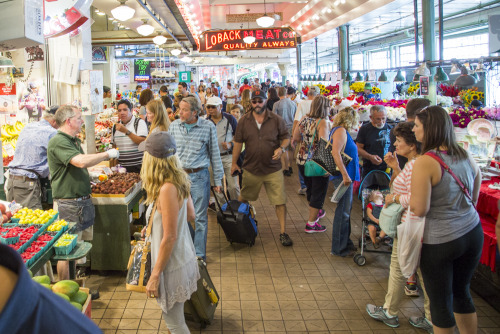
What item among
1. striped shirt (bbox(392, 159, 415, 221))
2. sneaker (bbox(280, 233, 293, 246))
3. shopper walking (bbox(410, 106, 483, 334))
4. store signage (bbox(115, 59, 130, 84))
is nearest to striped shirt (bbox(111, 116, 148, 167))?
sneaker (bbox(280, 233, 293, 246))

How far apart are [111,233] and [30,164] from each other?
1.20 metres

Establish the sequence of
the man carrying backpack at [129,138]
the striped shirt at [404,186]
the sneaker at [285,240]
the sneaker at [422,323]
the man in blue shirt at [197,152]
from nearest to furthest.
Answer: the striped shirt at [404,186], the sneaker at [422,323], the man in blue shirt at [197,152], the sneaker at [285,240], the man carrying backpack at [129,138]

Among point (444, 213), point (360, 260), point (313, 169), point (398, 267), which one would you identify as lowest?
point (360, 260)

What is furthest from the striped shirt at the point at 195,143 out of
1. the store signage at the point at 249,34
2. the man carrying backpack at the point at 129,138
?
the store signage at the point at 249,34

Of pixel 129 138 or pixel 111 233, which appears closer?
pixel 111 233

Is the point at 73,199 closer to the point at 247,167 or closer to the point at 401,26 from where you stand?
the point at 247,167

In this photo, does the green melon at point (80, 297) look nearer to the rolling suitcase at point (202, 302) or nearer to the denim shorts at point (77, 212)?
the rolling suitcase at point (202, 302)

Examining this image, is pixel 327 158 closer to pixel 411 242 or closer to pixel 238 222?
pixel 238 222

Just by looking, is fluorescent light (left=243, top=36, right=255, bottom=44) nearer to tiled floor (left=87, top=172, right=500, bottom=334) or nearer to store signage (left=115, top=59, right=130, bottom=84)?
tiled floor (left=87, top=172, right=500, bottom=334)

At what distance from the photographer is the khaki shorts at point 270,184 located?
5.77 meters

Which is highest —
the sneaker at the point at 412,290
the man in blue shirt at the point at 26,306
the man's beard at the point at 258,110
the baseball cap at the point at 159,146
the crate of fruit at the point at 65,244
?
the man's beard at the point at 258,110

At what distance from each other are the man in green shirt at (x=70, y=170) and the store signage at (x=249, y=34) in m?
7.88

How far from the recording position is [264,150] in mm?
5695

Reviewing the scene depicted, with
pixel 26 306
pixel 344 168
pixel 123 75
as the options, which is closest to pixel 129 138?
pixel 344 168
